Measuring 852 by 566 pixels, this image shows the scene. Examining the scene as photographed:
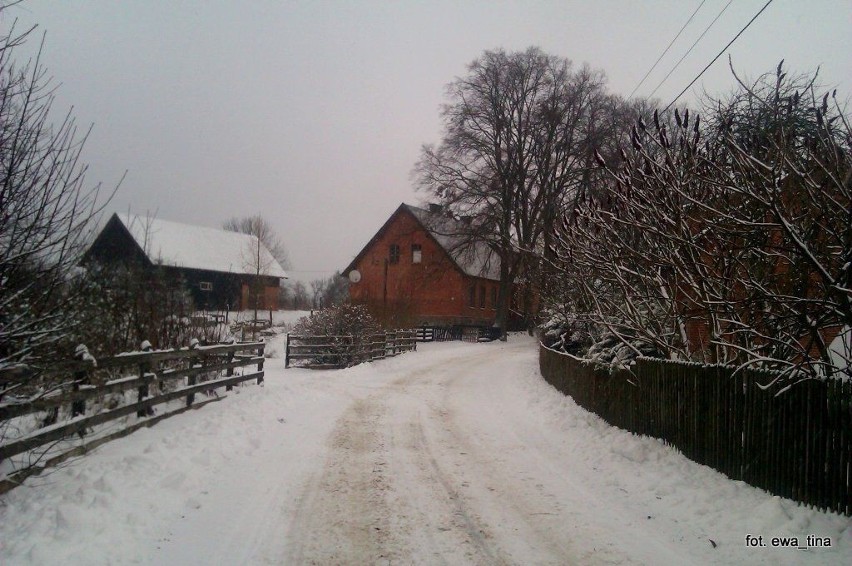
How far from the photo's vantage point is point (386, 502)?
239 inches

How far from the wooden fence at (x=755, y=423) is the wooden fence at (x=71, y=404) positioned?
22.1 ft

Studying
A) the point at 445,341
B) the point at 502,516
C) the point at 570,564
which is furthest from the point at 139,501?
the point at 445,341

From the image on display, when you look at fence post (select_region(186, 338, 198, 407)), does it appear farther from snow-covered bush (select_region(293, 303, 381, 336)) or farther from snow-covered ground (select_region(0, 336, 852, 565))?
snow-covered bush (select_region(293, 303, 381, 336))

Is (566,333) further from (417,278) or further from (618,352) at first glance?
(417,278)

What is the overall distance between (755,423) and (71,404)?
24.2 ft

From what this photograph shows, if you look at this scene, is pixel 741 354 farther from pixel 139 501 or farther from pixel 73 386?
pixel 73 386

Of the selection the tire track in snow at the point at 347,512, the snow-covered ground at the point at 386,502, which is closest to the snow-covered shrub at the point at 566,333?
the snow-covered ground at the point at 386,502

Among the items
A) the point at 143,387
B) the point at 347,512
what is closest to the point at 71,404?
the point at 143,387

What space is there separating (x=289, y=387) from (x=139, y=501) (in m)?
7.42

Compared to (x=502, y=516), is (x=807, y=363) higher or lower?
higher

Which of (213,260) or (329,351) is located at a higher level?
(213,260)

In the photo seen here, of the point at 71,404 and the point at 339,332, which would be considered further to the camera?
→ the point at 339,332

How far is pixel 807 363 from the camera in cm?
552

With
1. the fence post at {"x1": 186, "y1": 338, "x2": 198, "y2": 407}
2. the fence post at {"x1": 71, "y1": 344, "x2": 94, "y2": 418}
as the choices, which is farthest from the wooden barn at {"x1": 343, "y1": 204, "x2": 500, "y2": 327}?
the fence post at {"x1": 71, "y1": 344, "x2": 94, "y2": 418}
